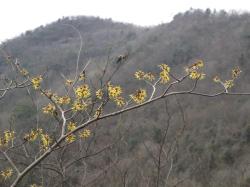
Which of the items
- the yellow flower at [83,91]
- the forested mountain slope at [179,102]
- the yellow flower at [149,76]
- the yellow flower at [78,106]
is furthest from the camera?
the forested mountain slope at [179,102]

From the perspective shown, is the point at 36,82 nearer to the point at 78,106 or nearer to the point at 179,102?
the point at 78,106

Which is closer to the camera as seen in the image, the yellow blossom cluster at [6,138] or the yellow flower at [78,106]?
the yellow flower at [78,106]

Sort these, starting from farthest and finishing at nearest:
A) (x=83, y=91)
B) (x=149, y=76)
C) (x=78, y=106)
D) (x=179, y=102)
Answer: (x=179, y=102)
(x=149, y=76)
(x=78, y=106)
(x=83, y=91)

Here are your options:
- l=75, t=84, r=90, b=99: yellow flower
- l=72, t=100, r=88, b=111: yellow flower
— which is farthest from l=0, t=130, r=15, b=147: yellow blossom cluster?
l=75, t=84, r=90, b=99: yellow flower

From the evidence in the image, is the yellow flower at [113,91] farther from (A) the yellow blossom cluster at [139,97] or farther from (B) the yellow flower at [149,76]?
(B) the yellow flower at [149,76]

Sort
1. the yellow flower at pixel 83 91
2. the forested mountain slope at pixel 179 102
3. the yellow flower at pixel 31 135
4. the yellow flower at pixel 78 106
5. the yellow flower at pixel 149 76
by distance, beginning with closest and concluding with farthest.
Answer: the yellow flower at pixel 83 91, the yellow flower at pixel 78 106, the yellow flower at pixel 31 135, the yellow flower at pixel 149 76, the forested mountain slope at pixel 179 102

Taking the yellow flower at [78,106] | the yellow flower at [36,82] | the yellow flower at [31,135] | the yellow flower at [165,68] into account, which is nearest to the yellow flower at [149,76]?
the yellow flower at [165,68]

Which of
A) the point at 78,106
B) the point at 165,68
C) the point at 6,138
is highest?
the point at 165,68

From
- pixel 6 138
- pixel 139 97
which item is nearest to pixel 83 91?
pixel 139 97

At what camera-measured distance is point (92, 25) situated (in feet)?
292

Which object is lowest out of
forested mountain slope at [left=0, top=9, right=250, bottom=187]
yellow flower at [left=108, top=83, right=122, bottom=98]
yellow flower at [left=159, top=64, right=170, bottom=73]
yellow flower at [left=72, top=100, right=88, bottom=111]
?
forested mountain slope at [left=0, top=9, right=250, bottom=187]

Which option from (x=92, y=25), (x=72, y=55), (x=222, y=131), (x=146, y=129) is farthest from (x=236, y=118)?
(x=92, y=25)

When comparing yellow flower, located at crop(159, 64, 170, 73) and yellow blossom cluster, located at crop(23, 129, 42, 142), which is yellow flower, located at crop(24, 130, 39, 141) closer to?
yellow blossom cluster, located at crop(23, 129, 42, 142)

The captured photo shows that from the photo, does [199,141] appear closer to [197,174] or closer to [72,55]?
[197,174]
